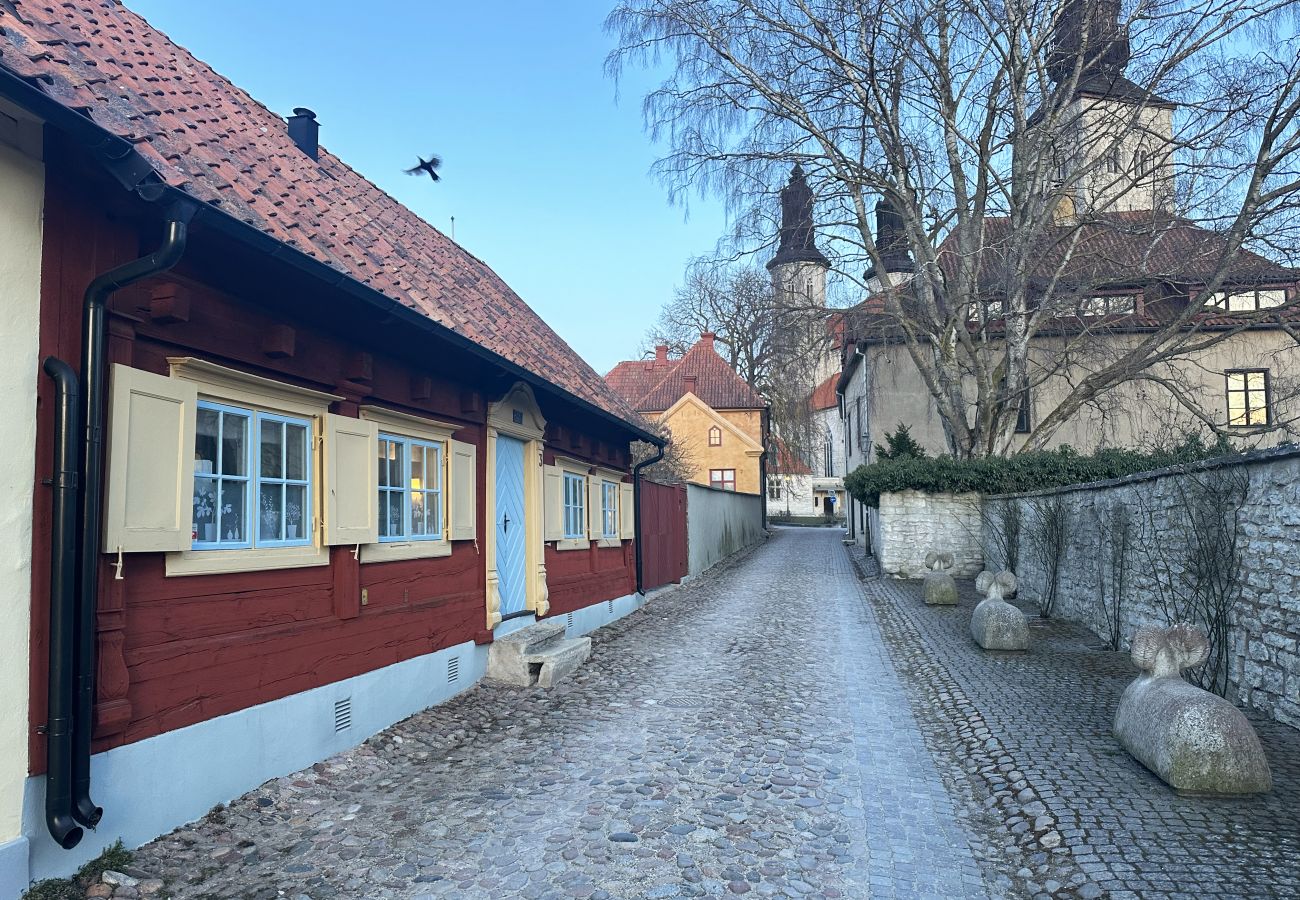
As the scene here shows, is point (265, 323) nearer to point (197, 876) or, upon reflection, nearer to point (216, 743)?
point (216, 743)

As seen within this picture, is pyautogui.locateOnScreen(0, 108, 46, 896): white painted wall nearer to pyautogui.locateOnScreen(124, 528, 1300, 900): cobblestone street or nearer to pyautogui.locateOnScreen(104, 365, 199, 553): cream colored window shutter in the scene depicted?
pyautogui.locateOnScreen(104, 365, 199, 553): cream colored window shutter

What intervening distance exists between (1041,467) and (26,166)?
16.7 meters

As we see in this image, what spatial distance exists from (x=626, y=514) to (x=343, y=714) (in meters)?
8.75

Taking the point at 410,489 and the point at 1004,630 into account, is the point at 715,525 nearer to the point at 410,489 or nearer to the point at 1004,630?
the point at 1004,630

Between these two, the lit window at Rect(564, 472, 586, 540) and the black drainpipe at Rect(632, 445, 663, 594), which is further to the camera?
the black drainpipe at Rect(632, 445, 663, 594)

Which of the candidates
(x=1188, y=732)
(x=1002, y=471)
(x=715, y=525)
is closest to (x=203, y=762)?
(x=1188, y=732)

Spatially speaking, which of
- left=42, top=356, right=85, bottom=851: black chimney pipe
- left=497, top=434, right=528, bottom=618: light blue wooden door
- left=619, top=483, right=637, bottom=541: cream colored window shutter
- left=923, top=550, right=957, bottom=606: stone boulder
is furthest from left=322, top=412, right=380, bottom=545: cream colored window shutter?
left=923, top=550, right=957, bottom=606: stone boulder

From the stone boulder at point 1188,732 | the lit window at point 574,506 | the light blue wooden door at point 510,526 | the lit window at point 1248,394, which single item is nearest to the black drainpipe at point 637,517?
the lit window at point 574,506

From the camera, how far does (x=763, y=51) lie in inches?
666

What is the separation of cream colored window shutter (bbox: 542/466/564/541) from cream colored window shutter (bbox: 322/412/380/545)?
3.88 meters

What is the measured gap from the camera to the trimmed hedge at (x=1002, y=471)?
1630 cm

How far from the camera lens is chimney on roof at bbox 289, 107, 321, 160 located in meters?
8.95

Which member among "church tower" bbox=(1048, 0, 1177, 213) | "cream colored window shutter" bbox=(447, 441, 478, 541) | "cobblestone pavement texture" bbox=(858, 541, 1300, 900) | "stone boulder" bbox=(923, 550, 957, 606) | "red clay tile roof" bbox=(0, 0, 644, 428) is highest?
"church tower" bbox=(1048, 0, 1177, 213)

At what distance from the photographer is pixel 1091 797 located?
4.76 metres
